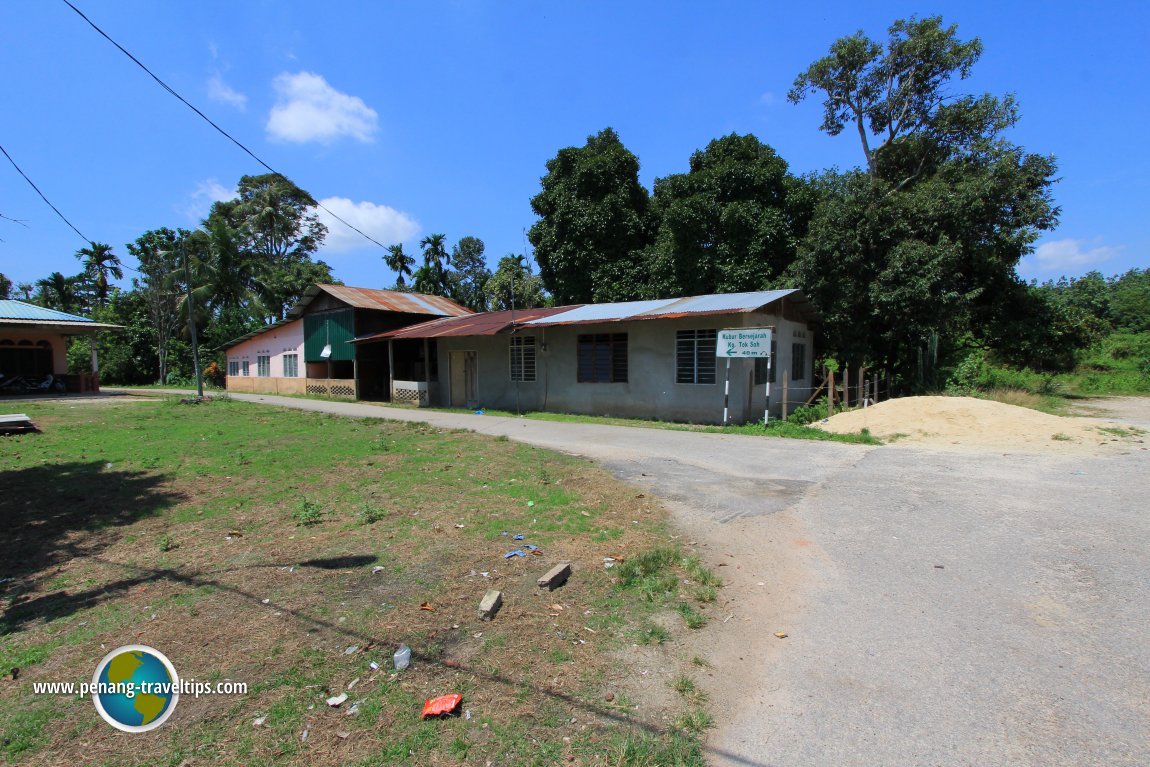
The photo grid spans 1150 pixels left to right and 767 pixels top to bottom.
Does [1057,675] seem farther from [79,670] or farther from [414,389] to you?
[414,389]

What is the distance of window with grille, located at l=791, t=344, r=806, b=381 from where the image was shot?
19297mm

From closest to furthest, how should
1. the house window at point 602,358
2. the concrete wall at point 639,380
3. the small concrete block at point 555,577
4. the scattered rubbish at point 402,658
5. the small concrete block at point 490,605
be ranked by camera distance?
the scattered rubbish at point 402,658
the small concrete block at point 490,605
the small concrete block at point 555,577
the concrete wall at point 639,380
the house window at point 602,358


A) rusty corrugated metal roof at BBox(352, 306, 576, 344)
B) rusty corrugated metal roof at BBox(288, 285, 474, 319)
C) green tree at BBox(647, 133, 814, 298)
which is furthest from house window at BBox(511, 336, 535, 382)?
rusty corrugated metal roof at BBox(288, 285, 474, 319)

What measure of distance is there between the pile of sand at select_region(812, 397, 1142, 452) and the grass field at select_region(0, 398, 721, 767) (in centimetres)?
927

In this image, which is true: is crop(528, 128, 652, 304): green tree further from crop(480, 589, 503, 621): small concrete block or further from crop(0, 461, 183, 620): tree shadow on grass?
crop(480, 589, 503, 621): small concrete block

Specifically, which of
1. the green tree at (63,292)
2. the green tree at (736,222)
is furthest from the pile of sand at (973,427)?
the green tree at (63,292)

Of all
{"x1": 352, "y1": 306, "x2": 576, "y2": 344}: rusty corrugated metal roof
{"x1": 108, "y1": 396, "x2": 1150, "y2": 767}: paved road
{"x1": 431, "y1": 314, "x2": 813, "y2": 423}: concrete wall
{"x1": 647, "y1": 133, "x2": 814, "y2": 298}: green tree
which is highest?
{"x1": 647, "y1": 133, "x2": 814, "y2": 298}: green tree

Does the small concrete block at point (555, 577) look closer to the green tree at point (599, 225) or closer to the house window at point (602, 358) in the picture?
the house window at point (602, 358)

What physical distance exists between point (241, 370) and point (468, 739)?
128 ft

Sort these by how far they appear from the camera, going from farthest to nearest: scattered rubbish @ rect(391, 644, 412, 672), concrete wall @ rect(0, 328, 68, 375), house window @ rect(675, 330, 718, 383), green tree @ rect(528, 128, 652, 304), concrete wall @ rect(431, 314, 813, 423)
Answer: green tree @ rect(528, 128, 652, 304)
concrete wall @ rect(0, 328, 68, 375)
house window @ rect(675, 330, 718, 383)
concrete wall @ rect(431, 314, 813, 423)
scattered rubbish @ rect(391, 644, 412, 672)

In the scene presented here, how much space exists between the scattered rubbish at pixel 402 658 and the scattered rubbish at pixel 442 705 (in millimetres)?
381

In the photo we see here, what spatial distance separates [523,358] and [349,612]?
17572mm

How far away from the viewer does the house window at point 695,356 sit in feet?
54.7

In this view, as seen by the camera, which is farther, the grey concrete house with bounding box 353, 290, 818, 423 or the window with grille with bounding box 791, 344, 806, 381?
the window with grille with bounding box 791, 344, 806, 381
